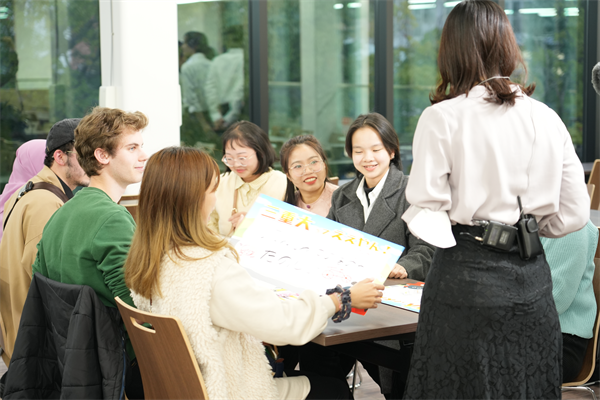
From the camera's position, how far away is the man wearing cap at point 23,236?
230 centimetres

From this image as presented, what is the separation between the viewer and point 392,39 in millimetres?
5918

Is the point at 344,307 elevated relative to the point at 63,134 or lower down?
lower down

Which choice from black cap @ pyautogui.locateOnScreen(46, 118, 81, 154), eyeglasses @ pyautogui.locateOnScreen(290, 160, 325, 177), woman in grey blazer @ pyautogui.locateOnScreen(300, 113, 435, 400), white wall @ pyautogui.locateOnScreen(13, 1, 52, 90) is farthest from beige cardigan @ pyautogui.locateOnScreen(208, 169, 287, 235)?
white wall @ pyautogui.locateOnScreen(13, 1, 52, 90)

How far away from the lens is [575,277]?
2.12 m

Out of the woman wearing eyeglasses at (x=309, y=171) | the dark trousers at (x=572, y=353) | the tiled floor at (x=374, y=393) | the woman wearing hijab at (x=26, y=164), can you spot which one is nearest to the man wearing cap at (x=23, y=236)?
the woman wearing hijab at (x=26, y=164)

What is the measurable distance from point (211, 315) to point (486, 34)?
989 millimetres

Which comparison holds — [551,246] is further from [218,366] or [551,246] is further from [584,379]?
[218,366]

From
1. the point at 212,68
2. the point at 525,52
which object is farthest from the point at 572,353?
the point at 525,52

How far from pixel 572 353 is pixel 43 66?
3.96 metres

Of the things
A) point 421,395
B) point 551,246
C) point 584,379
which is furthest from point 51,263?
point 584,379

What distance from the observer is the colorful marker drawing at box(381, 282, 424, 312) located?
6.39ft

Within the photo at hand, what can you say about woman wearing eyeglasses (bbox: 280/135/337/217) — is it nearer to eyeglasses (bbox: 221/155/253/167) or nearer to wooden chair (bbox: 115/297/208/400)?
eyeglasses (bbox: 221/155/253/167)

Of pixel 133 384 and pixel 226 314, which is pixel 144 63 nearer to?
pixel 133 384

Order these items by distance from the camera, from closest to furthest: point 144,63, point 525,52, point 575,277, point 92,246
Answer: point 92,246 → point 575,277 → point 144,63 → point 525,52
